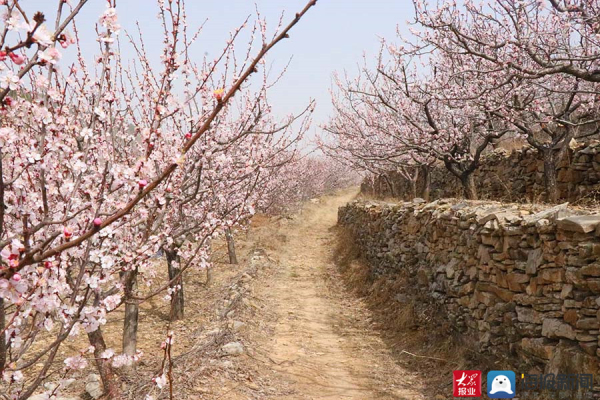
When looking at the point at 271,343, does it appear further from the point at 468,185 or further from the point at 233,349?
the point at 468,185

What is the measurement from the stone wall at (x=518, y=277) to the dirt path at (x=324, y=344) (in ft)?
4.06

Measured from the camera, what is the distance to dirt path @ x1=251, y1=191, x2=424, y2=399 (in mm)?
5770

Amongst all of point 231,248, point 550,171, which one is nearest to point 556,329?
point 550,171

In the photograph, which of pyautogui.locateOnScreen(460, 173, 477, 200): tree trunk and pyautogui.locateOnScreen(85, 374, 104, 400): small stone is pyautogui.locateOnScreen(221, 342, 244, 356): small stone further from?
pyautogui.locateOnScreen(460, 173, 477, 200): tree trunk

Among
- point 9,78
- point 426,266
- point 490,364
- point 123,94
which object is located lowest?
point 490,364

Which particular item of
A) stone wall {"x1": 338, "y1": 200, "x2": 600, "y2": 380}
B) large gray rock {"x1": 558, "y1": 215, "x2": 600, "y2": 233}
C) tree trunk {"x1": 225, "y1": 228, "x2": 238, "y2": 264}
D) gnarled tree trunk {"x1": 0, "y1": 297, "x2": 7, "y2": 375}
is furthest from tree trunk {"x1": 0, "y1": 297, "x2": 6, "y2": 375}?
tree trunk {"x1": 225, "y1": 228, "x2": 238, "y2": 264}

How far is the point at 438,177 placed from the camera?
17.3m

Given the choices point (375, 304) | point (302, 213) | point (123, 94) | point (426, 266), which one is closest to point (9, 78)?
point (123, 94)

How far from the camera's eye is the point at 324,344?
7.55 m

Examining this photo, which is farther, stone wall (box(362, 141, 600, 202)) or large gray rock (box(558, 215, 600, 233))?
stone wall (box(362, 141, 600, 202))

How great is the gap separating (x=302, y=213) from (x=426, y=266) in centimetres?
1956

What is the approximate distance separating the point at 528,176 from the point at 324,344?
22.8 feet

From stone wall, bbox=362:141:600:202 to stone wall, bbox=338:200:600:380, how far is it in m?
1.43

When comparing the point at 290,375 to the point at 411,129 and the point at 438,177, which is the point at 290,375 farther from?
the point at 438,177
